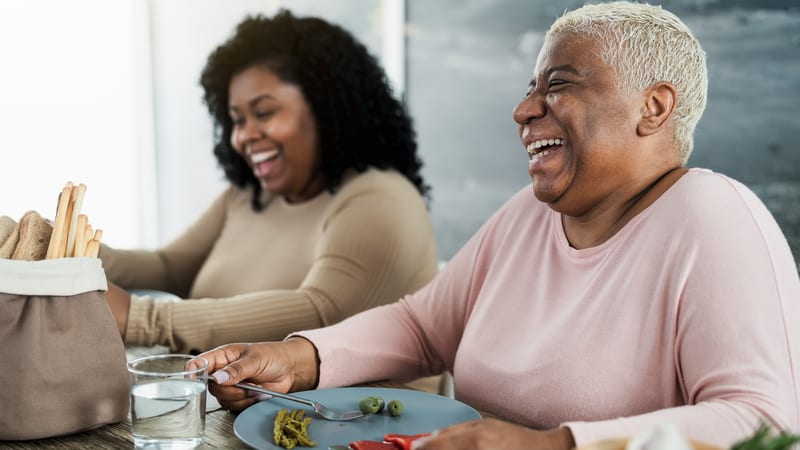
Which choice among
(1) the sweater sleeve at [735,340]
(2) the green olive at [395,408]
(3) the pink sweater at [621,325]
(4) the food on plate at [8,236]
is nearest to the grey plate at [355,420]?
(2) the green olive at [395,408]

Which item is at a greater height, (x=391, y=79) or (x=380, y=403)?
(x=391, y=79)

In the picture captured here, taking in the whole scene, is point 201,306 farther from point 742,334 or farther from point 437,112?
point 437,112

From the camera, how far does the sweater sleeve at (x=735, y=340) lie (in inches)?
38.1

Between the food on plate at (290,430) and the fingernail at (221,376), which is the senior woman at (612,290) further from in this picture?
the food on plate at (290,430)

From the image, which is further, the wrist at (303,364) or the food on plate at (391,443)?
the wrist at (303,364)

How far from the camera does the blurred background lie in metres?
2.92

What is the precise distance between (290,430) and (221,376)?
20 centimetres

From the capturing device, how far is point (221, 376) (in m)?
1.22

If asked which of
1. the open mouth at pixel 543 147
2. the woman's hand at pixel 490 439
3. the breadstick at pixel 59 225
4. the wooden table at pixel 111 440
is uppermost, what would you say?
the open mouth at pixel 543 147

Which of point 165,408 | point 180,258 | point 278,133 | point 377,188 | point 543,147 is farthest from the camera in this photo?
point 180,258

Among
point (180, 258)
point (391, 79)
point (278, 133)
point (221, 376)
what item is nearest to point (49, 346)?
point (221, 376)

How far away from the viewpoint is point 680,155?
1.29 meters

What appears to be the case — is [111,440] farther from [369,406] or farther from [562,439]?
[562,439]

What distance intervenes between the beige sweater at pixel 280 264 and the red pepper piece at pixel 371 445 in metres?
0.77
